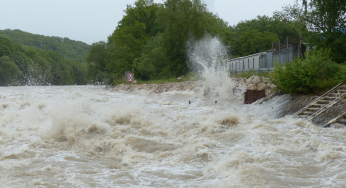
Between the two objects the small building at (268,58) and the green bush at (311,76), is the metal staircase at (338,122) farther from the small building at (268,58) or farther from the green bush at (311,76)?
the small building at (268,58)

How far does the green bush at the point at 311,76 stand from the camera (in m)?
15.1

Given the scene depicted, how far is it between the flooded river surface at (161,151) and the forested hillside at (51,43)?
138 meters

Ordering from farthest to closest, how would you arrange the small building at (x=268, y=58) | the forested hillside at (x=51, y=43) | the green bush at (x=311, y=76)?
the forested hillside at (x=51, y=43) < the small building at (x=268, y=58) < the green bush at (x=311, y=76)

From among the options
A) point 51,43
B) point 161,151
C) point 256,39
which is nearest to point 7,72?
point 256,39

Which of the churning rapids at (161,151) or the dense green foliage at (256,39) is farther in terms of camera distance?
the dense green foliage at (256,39)

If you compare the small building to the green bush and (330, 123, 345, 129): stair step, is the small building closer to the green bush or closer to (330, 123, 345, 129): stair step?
the green bush

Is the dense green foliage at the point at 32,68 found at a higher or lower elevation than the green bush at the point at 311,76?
higher

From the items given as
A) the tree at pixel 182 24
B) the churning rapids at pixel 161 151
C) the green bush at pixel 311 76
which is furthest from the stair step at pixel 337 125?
the tree at pixel 182 24

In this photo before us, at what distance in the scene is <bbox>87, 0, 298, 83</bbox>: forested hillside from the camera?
148 feet

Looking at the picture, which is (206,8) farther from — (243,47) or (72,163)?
(72,163)

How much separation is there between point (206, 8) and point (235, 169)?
40.9 metres

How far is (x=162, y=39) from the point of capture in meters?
47.2

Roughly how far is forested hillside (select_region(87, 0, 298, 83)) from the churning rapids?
32.6 meters

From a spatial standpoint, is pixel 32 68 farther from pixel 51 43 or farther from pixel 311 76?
pixel 311 76
